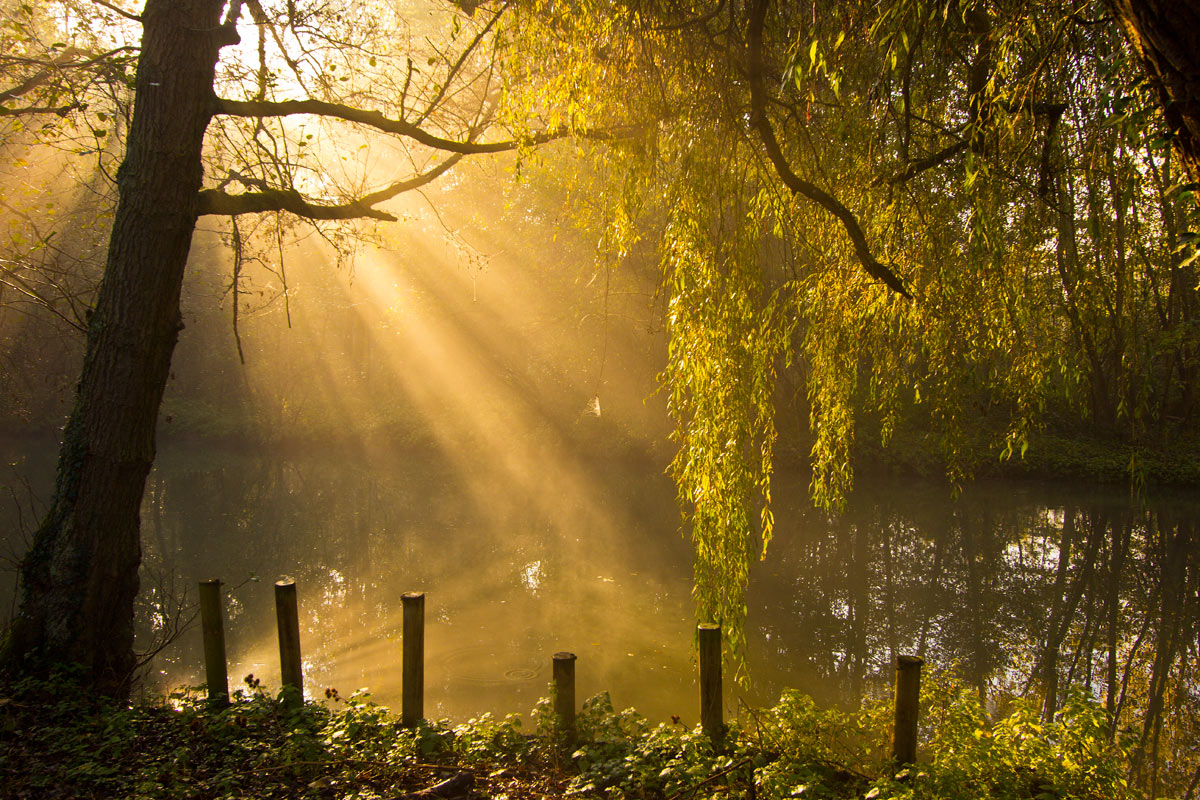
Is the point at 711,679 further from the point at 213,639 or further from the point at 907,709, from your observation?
the point at 213,639

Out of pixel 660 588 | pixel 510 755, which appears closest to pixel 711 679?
pixel 510 755

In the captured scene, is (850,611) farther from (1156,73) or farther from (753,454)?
(1156,73)

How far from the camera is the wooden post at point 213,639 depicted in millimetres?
4277

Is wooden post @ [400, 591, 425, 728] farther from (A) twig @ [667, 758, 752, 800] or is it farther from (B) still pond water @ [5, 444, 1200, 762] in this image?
(A) twig @ [667, 758, 752, 800]

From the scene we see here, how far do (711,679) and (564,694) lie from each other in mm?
809

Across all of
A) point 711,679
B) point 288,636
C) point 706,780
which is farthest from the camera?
point 288,636

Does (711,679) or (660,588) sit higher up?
(711,679)

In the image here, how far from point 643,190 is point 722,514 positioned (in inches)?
74.1

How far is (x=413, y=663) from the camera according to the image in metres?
4.09

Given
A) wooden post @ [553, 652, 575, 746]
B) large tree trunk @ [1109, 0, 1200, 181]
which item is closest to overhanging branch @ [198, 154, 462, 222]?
wooden post @ [553, 652, 575, 746]

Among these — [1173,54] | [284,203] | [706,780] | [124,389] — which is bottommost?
[706,780]

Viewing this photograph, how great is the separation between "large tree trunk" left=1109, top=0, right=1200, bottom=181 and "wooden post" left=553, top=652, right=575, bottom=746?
3.32 m

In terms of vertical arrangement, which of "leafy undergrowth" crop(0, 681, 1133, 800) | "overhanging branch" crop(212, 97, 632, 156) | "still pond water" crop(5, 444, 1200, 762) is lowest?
"still pond water" crop(5, 444, 1200, 762)

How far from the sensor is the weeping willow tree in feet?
10.5
